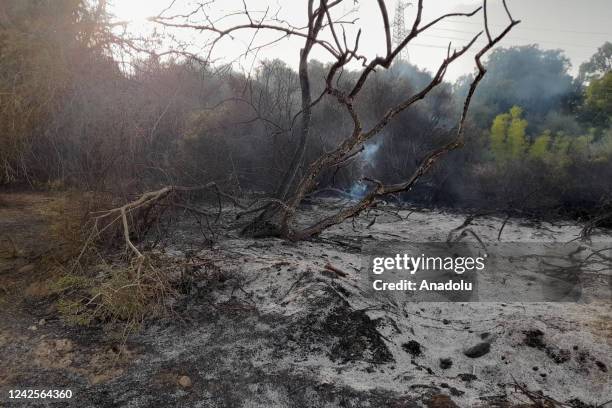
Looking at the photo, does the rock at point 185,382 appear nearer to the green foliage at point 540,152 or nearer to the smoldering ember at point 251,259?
the smoldering ember at point 251,259

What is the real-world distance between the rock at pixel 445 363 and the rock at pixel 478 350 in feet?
0.61

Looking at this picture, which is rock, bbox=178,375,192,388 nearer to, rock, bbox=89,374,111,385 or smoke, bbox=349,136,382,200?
rock, bbox=89,374,111,385

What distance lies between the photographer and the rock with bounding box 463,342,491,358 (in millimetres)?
3186

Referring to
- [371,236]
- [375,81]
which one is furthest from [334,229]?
[375,81]

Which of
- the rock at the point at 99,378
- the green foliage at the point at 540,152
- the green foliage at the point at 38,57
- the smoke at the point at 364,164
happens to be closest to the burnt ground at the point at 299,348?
the rock at the point at 99,378

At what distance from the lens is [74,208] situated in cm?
462

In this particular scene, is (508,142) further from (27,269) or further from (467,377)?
(27,269)

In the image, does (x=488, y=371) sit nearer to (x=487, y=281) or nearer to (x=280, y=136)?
(x=487, y=281)

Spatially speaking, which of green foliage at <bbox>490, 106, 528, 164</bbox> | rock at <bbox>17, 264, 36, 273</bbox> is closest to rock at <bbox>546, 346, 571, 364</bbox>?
rock at <bbox>17, 264, 36, 273</bbox>

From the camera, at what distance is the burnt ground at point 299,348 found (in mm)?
2629

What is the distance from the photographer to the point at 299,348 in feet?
10.2

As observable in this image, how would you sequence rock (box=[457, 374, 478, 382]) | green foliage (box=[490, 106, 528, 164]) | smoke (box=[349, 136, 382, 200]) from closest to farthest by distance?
1. rock (box=[457, 374, 478, 382])
2. smoke (box=[349, 136, 382, 200])
3. green foliage (box=[490, 106, 528, 164])

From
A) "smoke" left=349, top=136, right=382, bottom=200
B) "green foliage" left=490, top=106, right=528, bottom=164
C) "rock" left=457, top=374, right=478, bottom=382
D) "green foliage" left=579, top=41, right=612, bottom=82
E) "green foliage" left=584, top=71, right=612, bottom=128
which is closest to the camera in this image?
"rock" left=457, top=374, right=478, bottom=382

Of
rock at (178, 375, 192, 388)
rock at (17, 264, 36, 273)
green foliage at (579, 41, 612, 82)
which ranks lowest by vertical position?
rock at (178, 375, 192, 388)
